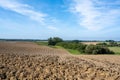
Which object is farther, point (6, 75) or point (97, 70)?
point (97, 70)

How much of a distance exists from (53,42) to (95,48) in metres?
41.9

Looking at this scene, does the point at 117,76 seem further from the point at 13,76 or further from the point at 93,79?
the point at 13,76

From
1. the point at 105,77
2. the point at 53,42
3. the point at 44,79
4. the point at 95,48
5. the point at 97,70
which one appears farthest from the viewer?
the point at 53,42

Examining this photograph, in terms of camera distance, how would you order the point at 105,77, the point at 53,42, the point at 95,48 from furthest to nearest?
1. the point at 53,42
2. the point at 95,48
3. the point at 105,77

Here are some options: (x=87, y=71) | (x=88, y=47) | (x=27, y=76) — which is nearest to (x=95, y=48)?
(x=88, y=47)

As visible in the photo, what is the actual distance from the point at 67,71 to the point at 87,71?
1.25 meters

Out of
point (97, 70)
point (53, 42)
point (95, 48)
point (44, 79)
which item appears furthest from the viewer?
point (53, 42)

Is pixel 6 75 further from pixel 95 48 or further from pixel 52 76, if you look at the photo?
pixel 95 48

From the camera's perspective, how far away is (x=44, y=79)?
11844 mm

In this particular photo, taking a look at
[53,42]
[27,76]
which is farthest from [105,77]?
[53,42]

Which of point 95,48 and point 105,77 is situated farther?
point 95,48

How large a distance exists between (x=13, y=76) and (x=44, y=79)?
5.41 ft

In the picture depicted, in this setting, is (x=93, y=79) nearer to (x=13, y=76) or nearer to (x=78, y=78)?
(x=78, y=78)

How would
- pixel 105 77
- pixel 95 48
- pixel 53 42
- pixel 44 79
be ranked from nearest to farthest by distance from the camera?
pixel 44 79 → pixel 105 77 → pixel 95 48 → pixel 53 42
